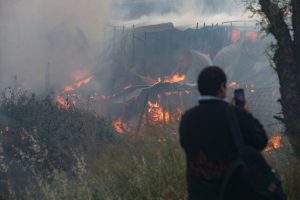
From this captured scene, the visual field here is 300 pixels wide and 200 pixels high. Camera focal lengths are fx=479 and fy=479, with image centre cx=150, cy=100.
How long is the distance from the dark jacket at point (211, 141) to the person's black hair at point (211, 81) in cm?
8

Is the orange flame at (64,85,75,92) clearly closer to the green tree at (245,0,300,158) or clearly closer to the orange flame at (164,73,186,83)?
the orange flame at (164,73,186,83)

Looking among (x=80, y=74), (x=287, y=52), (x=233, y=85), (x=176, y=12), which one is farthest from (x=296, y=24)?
(x=176, y=12)

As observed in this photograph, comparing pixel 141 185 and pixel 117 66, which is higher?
pixel 117 66

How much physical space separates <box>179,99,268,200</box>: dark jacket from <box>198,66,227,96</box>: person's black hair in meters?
0.08

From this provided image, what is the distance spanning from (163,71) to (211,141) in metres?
20.8

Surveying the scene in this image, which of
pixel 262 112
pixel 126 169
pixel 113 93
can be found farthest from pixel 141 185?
pixel 113 93

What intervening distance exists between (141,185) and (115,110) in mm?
14469

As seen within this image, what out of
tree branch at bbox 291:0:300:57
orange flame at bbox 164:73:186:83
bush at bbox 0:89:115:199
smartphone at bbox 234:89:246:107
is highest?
tree branch at bbox 291:0:300:57

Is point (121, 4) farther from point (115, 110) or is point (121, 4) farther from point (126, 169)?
point (126, 169)

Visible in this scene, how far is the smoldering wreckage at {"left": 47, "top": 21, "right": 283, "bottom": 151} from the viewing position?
18455 millimetres

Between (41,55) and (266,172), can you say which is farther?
(41,55)

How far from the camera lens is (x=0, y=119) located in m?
13.1

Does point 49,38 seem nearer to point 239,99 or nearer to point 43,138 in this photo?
point 43,138

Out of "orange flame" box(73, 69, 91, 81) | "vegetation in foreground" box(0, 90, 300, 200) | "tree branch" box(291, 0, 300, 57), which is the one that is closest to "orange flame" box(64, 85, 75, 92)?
"orange flame" box(73, 69, 91, 81)
